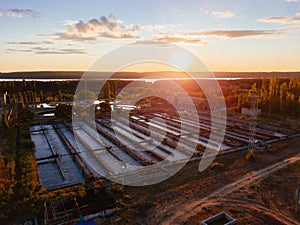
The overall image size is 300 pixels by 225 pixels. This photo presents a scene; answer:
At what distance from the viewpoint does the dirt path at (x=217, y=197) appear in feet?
9.71

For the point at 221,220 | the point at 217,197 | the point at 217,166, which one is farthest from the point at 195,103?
the point at 221,220

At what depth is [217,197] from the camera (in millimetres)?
3459

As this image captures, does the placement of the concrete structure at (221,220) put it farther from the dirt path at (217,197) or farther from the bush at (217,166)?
the bush at (217,166)

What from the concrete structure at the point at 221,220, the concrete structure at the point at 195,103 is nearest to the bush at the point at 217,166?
the concrete structure at the point at 221,220

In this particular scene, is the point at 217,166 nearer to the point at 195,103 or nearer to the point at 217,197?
the point at 217,197

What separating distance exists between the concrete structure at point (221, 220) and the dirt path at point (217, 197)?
8.9 inches

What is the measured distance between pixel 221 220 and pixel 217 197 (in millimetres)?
509

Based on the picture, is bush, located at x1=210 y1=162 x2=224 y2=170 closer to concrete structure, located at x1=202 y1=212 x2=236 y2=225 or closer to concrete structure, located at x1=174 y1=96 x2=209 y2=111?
concrete structure, located at x1=202 y1=212 x2=236 y2=225

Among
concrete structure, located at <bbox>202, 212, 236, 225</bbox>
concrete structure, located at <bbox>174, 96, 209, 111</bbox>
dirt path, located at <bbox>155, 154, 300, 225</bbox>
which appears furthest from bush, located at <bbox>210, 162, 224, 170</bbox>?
concrete structure, located at <bbox>174, 96, 209, 111</bbox>

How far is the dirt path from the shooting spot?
296 cm

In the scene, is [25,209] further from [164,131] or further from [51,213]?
[164,131]

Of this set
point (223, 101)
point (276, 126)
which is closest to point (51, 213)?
point (276, 126)

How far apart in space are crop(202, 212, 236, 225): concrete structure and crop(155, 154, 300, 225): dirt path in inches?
8.9

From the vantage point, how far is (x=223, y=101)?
1128 cm
